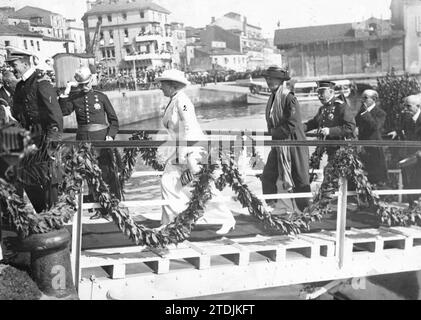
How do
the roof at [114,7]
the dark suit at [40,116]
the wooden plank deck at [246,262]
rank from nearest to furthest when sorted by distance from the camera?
1. the dark suit at [40,116]
2. the wooden plank deck at [246,262]
3. the roof at [114,7]

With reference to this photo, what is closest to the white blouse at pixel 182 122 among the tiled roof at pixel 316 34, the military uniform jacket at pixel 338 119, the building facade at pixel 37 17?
the military uniform jacket at pixel 338 119

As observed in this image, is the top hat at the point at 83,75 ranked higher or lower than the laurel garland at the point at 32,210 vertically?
higher

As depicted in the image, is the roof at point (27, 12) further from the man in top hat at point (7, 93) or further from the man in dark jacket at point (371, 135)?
the man in dark jacket at point (371, 135)

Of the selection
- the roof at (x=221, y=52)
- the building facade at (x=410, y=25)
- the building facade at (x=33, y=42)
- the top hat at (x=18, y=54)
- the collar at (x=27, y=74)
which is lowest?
the collar at (x=27, y=74)

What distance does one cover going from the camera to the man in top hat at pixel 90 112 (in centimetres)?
625

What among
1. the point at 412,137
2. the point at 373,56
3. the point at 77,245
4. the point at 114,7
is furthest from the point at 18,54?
the point at 373,56

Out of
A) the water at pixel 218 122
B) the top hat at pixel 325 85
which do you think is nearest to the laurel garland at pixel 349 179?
the top hat at pixel 325 85

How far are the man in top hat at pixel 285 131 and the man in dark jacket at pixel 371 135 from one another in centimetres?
130

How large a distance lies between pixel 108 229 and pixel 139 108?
25905mm

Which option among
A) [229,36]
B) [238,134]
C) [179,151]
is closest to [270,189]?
[238,134]

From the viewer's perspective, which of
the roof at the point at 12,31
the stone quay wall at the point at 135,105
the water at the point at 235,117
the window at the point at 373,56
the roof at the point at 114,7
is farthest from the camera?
the window at the point at 373,56

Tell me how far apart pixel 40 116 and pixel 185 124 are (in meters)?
1.34

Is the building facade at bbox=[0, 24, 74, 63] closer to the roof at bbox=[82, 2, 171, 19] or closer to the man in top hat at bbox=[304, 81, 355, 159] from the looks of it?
the roof at bbox=[82, 2, 171, 19]

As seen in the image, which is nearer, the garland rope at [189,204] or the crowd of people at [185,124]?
the garland rope at [189,204]
